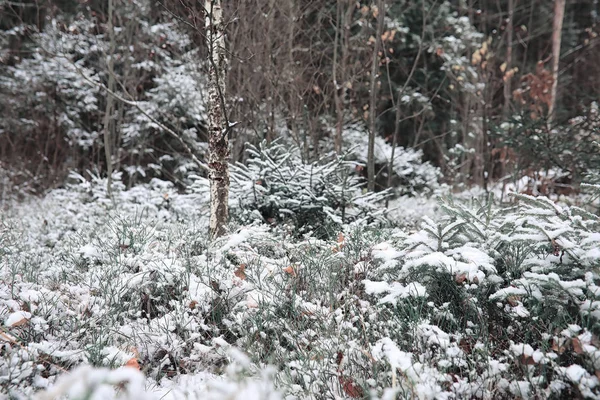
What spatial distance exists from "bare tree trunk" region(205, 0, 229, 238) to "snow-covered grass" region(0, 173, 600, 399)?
737 mm

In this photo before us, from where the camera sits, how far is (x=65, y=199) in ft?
26.3

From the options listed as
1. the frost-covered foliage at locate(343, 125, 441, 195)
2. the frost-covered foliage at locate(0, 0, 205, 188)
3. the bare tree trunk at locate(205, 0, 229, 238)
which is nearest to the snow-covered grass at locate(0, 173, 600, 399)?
the bare tree trunk at locate(205, 0, 229, 238)

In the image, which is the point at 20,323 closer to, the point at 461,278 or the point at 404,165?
the point at 461,278

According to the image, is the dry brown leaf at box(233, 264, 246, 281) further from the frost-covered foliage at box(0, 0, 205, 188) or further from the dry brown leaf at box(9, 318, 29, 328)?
the frost-covered foliage at box(0, 0, 205, 188)

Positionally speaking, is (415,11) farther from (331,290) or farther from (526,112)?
(331,290)

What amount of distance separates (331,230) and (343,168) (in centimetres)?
96

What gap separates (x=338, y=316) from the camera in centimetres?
287

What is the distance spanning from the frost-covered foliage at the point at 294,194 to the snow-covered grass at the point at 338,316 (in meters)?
1.54

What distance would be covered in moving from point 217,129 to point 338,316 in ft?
8.40

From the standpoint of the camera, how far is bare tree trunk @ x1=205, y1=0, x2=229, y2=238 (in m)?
4.29

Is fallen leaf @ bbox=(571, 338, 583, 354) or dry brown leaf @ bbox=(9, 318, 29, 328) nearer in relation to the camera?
fallen leaf @ bbox=(571, 338, 583, 354)

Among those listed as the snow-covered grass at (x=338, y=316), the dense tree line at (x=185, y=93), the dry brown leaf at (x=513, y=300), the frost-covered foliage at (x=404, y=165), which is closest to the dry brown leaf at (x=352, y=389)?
the snow-covered grass at (x=338, y=316)

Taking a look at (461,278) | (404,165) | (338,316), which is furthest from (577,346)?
(404,165)

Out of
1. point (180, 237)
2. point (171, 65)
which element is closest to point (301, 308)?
point (180, 237)
